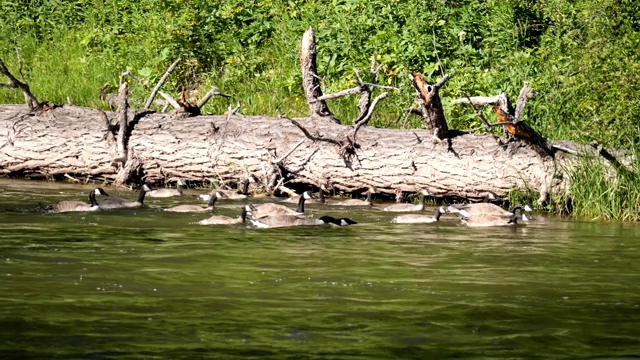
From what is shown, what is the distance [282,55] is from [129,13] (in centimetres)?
574

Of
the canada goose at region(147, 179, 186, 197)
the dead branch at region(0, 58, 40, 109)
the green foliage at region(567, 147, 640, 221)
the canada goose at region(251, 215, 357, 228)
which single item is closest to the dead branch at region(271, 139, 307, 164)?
the canada goose at region(147, 179, 186, 197)

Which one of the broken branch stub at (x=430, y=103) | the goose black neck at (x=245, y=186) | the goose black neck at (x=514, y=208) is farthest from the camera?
the goose black neck at (x=245, y=186)

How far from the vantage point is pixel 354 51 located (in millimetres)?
22969

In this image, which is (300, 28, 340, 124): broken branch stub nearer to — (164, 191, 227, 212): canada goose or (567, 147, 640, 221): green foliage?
(164, 191, 227, 212): canada goose

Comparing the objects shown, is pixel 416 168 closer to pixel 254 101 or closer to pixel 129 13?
pixel 254 101

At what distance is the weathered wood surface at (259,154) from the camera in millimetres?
17531

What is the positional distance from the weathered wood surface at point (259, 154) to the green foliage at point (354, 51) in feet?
4.51

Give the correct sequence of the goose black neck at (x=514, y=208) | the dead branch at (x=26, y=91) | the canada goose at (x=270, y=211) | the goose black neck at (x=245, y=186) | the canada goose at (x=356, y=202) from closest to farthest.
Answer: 1. the canada goose at (x=270, y=211)
2. the goose black neck at (x=514, y=208)
3. the canada goose at (x=356, y=202)
4. the goose black neck at (x=245, y=186)
5. the dead branch at (x=26, y=91)

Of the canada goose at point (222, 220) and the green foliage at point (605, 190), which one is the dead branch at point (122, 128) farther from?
the green foliage at point (605, 190)

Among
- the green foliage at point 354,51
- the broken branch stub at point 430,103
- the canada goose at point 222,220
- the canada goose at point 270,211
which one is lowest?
the canada goose at point 222,220

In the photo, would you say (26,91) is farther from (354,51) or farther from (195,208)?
(354,51)

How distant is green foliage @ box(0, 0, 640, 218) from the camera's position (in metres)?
17.7

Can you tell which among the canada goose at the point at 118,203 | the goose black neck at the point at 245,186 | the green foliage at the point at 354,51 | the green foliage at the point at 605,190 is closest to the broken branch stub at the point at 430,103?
the green foliage at the point at 354,51

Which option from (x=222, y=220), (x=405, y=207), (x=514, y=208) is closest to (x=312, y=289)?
(x=222, y=220)
